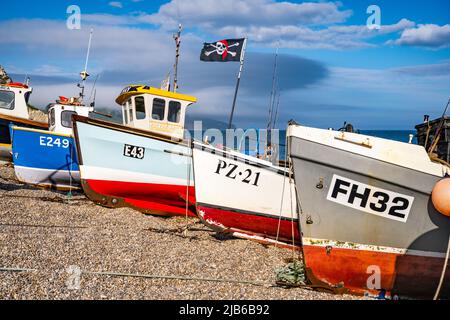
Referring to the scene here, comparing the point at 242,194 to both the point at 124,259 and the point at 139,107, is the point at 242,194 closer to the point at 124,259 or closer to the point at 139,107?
the point at 124,259

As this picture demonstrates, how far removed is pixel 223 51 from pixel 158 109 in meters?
2.36

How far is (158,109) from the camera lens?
37.7 ft

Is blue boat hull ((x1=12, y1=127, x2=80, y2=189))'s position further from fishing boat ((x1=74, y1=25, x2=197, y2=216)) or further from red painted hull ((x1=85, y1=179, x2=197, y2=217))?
red painted hull ((x1=85, y1=179, x2=197, y2=217))

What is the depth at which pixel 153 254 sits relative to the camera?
23.1ft

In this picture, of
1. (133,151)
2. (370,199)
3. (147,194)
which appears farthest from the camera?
(147,194)

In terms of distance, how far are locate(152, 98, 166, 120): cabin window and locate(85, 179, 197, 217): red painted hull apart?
6.92ft

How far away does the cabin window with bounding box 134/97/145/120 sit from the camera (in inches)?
453

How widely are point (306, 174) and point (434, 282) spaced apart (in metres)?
2.16

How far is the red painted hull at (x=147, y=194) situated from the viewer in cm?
1039

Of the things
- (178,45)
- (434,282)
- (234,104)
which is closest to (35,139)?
(178,45)

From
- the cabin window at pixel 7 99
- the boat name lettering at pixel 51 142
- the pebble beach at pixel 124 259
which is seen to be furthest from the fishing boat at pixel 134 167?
the cabin window at pixel 7 99

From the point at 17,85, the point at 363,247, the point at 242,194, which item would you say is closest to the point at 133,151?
the point at 242,194

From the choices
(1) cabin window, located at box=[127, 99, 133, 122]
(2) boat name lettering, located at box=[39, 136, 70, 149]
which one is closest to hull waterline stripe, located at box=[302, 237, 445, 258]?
(1) cabin window, located at box=[127, 99, 133, 122]
